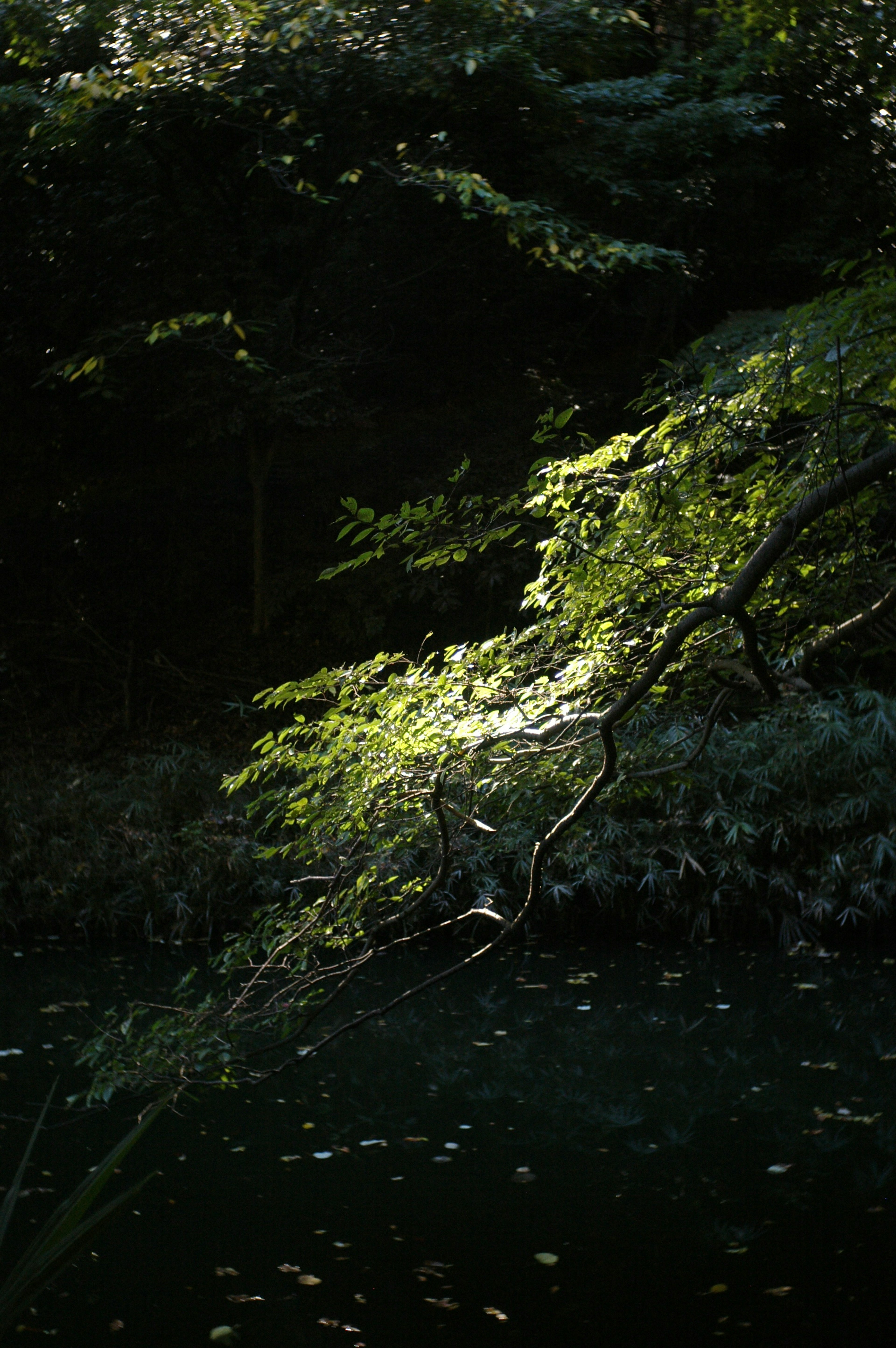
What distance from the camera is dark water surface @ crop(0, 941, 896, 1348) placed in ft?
8.51

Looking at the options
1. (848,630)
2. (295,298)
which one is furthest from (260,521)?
(848,630)

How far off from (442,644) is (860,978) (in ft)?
13.0

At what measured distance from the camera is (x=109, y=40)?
6.19 m

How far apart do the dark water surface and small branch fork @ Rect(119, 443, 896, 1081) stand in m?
0.65

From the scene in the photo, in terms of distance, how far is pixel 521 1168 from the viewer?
3398 mm

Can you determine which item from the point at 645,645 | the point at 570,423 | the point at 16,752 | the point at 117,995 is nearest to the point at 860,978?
the point at 645,645

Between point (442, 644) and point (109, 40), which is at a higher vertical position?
point (109, 40)

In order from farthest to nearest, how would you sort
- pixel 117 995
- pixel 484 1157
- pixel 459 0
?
1. pixel 459 0
2. pixel 117 995
3. pixel 484 1157

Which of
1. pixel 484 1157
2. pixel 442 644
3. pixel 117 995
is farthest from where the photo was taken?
pixel 442 644

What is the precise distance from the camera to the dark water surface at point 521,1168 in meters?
2.59

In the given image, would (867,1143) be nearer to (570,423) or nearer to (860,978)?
(860,978)

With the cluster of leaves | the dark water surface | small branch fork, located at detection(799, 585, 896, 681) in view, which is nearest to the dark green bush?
the dark water surface

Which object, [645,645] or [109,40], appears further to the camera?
[109,40]

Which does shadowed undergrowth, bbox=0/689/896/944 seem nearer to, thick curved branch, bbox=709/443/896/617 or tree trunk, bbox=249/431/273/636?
tree trunk, bbox=249/431/273/636
